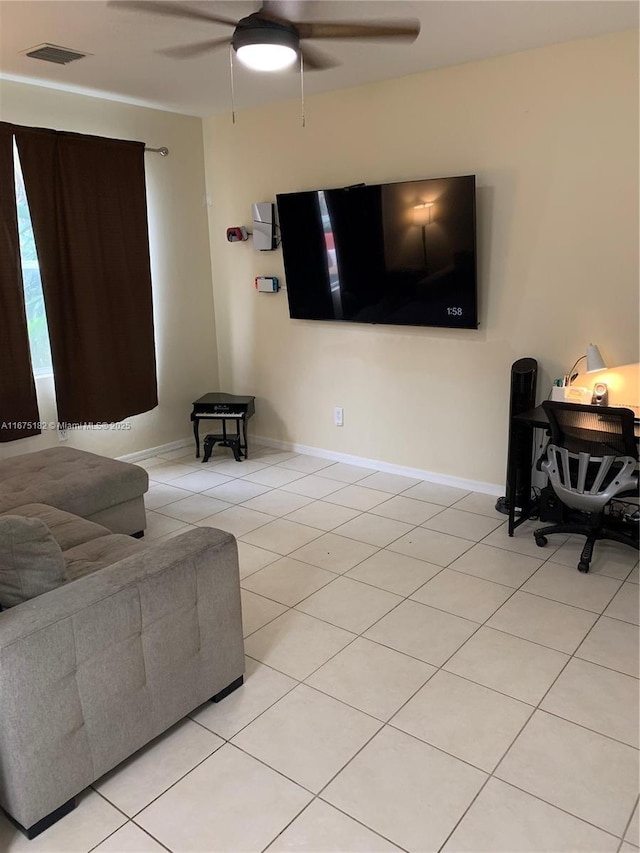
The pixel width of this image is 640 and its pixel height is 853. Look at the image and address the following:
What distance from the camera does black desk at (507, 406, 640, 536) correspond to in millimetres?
3439

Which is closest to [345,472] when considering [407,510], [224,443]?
[407,510]

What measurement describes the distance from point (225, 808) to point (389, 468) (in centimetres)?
304

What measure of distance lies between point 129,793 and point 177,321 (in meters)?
3.82

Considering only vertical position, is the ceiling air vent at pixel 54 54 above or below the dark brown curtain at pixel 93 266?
above

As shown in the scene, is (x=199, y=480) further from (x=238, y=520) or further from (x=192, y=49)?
(x=192, y=49)

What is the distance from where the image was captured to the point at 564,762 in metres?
2.04

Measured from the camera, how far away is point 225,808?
190 centimetres

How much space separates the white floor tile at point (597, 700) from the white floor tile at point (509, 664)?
1.9 inches

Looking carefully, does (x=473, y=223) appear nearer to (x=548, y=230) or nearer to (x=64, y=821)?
(x=548, y=230)

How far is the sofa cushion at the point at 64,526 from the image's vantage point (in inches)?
108

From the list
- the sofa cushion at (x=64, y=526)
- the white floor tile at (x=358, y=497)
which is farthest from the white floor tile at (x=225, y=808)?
the white floor tile at (x=358, y=497)

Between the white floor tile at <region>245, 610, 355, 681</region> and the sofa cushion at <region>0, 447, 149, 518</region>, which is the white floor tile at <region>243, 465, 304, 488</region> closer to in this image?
the sofa cushion at <region>0, 447, 149, 518</region>

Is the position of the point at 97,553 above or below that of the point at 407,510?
above

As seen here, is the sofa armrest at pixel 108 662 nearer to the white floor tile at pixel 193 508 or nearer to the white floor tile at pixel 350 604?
the white floor tile at pixel 350 604
